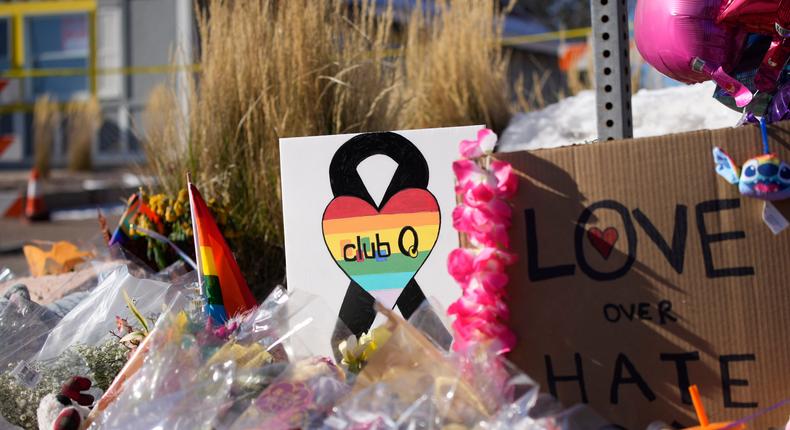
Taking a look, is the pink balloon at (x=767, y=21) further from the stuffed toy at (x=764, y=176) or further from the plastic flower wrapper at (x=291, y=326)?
the plastic flower wrapper at (x=291, y=326)

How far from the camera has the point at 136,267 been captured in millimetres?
2709

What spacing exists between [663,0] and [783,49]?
0.90 ft

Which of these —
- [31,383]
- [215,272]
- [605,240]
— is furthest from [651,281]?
[31,383]

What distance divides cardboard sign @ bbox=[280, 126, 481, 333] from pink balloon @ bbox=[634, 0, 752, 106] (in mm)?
464

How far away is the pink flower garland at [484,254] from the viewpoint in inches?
62.7

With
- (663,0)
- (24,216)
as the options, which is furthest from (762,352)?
(24,216)

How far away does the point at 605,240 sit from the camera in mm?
1616

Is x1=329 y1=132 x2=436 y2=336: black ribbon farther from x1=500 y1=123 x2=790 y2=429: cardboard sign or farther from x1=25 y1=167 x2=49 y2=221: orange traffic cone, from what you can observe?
x1=25 y1=167 x2=49 y2=221: orange traffic cone

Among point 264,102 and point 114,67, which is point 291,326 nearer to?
point 264,102

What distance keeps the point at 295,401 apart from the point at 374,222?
57cm

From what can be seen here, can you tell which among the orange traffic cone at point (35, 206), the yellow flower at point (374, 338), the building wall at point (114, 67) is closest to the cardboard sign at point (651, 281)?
the yellow flower at point (374, 338)

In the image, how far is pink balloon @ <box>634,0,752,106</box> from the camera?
1.86 m

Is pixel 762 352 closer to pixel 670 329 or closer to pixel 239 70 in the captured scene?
pixel 670 329

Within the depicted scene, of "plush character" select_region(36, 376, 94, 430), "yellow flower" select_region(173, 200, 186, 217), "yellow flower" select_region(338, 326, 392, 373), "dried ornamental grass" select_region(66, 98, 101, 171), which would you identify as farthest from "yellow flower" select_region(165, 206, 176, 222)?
"dried ornamental grass" select_region(66, 98, 101, 171)
